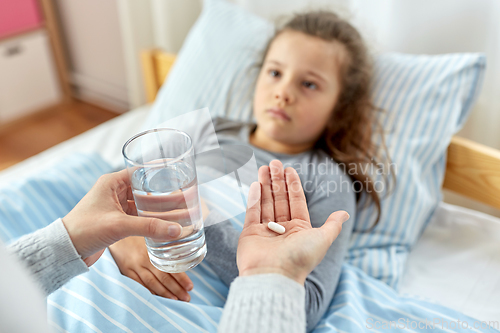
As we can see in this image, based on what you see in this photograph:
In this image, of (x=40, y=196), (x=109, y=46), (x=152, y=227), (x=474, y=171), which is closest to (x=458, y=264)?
(x=474, y=171)

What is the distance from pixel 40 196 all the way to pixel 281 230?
529 millimetres

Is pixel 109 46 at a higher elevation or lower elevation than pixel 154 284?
lower

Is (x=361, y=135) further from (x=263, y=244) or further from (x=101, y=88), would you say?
(x=101, y=88)

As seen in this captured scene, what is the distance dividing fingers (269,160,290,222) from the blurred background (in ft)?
2.36

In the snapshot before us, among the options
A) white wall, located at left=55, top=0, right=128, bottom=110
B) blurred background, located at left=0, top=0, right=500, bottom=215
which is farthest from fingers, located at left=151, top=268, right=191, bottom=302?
white wall, located at left=55, top=0, right=128, bottom=110

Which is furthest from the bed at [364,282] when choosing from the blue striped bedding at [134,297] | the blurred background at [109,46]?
the blurred background at [109,46]

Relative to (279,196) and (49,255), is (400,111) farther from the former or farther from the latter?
(49,255)

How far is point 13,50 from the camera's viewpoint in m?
2.07

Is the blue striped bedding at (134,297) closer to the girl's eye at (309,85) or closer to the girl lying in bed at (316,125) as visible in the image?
the girl lying in bed at (316,125)

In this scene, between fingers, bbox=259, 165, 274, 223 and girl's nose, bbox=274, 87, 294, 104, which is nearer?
fingers, bbox=259, 165, 274, 223

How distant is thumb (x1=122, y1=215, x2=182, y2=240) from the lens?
0.45 meters

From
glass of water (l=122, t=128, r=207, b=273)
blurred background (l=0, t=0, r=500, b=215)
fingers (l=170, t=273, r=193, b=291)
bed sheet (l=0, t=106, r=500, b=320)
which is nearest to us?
glass of water (l=122, t=128, r=207, b=273)

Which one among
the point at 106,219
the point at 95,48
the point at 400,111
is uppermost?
the point at 106,219

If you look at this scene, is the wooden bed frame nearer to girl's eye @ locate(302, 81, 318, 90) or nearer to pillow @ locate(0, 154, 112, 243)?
girl's eye @ locate(302, 81, 318, 90)
